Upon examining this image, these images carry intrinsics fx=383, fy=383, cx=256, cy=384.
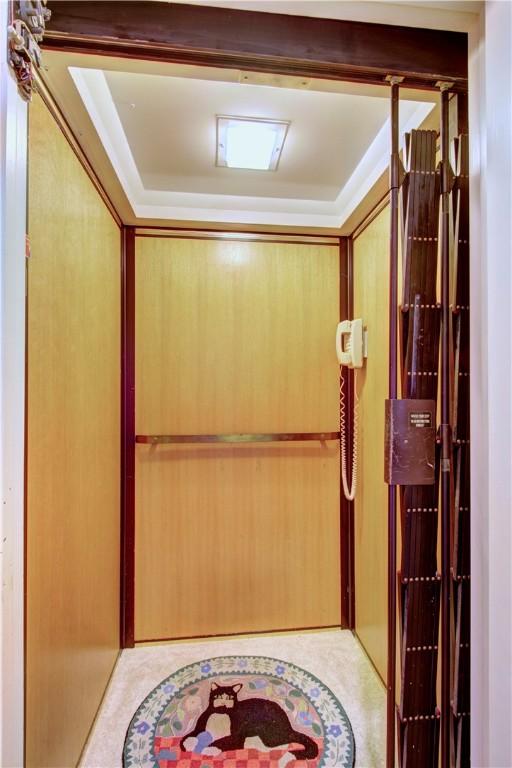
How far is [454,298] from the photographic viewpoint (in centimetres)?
96

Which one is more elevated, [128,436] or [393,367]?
[393,367]

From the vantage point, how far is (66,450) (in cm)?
129

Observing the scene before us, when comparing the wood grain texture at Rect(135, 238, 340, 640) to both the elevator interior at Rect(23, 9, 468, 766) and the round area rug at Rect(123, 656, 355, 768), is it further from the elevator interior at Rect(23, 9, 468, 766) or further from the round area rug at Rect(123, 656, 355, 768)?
the round area rug at Rect(123, 656, 355, 768)

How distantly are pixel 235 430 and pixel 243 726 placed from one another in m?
1.32

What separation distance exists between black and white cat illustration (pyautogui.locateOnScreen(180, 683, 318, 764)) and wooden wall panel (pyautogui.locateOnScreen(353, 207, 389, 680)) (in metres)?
0.53

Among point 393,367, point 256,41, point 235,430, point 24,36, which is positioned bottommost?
point 235,430

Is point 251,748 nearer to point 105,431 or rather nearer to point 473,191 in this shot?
point 105,431

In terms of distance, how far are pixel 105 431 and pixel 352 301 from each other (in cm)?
152

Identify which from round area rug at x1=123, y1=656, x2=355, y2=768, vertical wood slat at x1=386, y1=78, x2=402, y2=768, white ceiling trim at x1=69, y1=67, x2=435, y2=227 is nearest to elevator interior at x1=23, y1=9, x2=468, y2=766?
white ceiling trim at x1=69, y1=67, x2=435, y2=227

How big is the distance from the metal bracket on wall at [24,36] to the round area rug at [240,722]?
215 centimetres

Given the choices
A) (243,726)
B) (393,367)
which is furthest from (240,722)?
(393,367)

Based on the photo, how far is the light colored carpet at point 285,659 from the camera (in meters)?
1.51

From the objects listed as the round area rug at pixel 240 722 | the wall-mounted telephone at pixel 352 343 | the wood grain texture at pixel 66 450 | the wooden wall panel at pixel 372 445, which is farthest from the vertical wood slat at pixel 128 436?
the wooden wall panel at pixel 372 445

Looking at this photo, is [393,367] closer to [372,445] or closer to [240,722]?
[372,445]
